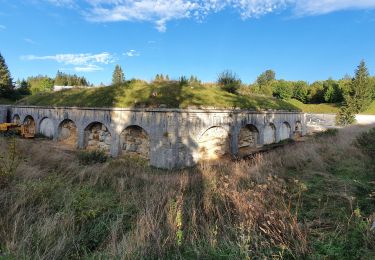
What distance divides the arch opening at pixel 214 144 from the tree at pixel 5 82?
97.8 feet

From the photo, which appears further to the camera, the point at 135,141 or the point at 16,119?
the point at 16,119

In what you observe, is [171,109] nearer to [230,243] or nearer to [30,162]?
[30,162]

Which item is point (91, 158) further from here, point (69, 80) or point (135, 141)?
point (69, 80)

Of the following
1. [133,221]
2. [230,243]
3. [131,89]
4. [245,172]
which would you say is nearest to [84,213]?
[133,221]

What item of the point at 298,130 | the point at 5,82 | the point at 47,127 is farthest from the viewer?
the point at 5,82

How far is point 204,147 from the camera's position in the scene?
14.5m

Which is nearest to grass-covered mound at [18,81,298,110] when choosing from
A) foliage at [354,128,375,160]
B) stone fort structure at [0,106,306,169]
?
stone fort structure at [0,106,306,169]

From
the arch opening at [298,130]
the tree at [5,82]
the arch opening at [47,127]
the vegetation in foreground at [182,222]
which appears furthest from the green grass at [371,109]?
the tree at [5,82]

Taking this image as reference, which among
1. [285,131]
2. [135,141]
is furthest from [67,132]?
[285,131]

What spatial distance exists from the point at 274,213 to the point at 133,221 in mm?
2096

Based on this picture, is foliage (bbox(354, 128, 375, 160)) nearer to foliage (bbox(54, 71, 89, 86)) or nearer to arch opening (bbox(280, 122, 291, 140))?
A: arch opening (bbox(280, 122, 291, 140))

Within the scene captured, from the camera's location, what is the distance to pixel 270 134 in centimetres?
1917

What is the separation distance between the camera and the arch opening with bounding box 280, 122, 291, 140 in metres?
20.7

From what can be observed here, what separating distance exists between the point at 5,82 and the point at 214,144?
3068cm
